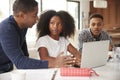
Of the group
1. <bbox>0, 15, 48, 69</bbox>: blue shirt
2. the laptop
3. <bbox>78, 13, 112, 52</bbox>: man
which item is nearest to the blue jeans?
<bbox>0, 15, 48, 69</bbox>: blue shirt

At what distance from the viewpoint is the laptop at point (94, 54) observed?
1872mm

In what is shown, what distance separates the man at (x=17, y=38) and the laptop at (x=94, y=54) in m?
0.16

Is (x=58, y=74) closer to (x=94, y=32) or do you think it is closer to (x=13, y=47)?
(x=13, y=47)

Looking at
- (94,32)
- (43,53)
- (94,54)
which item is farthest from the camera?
(94,32)

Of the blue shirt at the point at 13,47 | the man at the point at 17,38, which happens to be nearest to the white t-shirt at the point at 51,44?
the man at the point at 17,38

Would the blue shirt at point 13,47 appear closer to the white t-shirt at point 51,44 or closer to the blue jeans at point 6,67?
the blue jeans at point 6,67

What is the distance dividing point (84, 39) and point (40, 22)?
75 cm

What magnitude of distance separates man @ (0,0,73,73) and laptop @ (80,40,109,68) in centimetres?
16

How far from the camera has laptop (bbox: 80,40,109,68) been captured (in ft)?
6.14

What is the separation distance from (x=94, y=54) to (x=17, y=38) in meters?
0.66

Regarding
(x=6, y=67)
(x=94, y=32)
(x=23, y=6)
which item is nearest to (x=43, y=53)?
(x=6, y=67)

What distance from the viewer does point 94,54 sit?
1964 mm

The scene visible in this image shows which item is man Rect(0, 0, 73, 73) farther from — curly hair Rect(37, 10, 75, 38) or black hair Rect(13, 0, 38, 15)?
curly hair Rect(37, 10, 75, 38)

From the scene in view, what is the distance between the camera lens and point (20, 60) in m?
1.70
